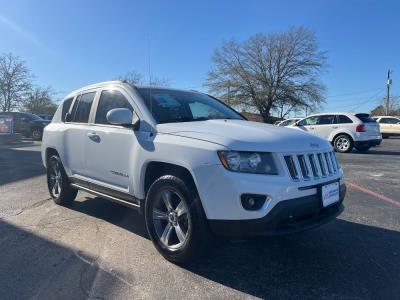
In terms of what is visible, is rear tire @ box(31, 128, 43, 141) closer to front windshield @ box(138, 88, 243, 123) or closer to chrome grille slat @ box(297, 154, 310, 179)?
front windshield @ box(138, 88, 243, 123)

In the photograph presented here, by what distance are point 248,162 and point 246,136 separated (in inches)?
11.3

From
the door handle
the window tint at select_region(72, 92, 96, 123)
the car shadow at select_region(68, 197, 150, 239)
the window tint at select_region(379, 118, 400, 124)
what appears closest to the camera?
the door handle

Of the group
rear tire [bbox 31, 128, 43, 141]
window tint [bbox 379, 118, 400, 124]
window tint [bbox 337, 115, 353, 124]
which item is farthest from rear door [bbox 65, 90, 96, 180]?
window tint [bbox 379, 118, 400, 124]

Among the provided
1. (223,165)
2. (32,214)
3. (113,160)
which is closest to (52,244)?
(113,160)

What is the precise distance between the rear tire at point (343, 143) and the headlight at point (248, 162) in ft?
41.7

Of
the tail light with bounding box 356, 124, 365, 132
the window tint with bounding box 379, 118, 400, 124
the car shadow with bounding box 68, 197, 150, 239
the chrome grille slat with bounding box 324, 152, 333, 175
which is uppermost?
the window tint with bounding box 379, 118, 400, 124

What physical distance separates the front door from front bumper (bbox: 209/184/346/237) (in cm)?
139

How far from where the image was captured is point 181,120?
4102 mm

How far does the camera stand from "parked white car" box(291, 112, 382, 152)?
14633mm

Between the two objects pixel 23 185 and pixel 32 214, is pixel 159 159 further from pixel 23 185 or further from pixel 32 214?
pixel 23 185

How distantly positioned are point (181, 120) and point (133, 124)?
20.0 inches

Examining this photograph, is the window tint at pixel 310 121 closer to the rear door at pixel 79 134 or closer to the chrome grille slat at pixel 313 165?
the rear door at pixel 79 134

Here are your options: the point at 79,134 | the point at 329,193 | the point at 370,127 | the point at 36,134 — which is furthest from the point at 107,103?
the point at 36,134

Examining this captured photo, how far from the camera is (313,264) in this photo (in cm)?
358
